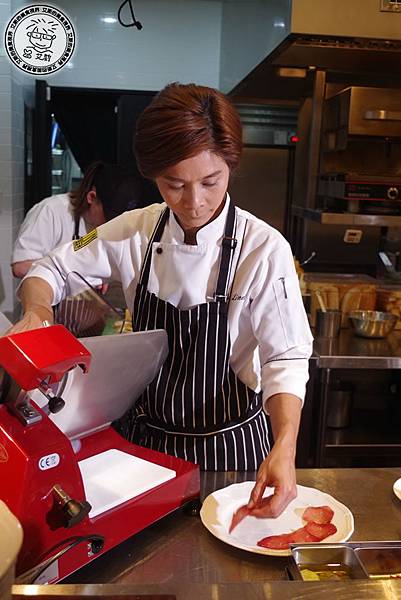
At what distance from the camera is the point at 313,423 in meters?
2.83

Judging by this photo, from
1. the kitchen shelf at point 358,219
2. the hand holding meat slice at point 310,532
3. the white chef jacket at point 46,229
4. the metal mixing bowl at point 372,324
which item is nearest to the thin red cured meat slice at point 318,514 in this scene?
the hand holding meat slice at point 310,532

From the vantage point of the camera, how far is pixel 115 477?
1.18m

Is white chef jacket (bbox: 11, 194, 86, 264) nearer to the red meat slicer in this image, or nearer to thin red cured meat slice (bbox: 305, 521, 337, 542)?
the red meat slicer

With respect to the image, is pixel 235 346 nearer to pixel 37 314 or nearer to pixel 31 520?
pixel 37 314

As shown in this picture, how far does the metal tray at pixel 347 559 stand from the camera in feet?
3.31

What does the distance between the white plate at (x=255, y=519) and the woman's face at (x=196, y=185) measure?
0.57m

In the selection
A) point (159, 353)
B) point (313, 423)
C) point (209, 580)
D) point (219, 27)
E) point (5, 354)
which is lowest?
point (313, 423)

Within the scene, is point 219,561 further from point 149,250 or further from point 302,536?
point 149,250

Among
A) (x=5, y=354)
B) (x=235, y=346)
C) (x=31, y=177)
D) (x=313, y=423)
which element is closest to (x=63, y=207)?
(x=31, y=177)

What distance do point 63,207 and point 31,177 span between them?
1.15 m

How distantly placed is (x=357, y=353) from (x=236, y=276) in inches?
59.1

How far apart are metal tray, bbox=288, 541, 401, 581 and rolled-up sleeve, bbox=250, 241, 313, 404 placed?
0.35m

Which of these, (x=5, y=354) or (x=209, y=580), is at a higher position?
(x=5, y=354)

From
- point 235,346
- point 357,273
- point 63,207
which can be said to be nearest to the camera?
point 235,346
